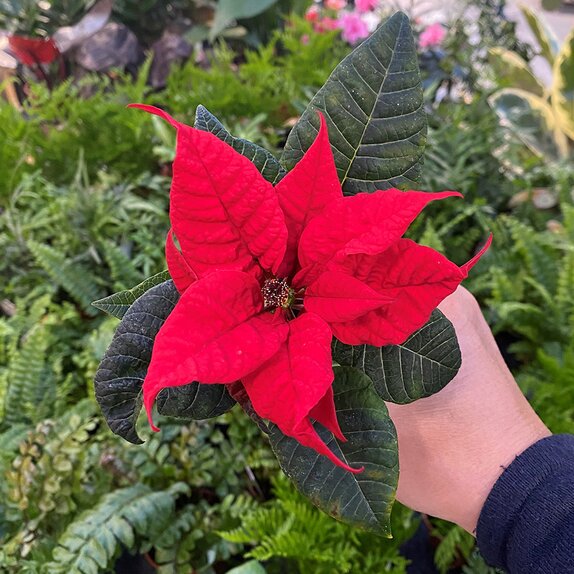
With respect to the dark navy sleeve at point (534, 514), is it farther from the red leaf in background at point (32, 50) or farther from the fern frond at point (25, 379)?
the red leaf in background at point (32, 50)

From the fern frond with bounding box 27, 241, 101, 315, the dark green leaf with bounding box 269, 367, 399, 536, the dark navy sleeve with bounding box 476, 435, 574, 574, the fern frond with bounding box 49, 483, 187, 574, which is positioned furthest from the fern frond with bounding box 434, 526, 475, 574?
the fern frond with bounding box 27, 241, 101, 315

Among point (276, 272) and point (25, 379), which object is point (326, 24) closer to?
point (25, 379)

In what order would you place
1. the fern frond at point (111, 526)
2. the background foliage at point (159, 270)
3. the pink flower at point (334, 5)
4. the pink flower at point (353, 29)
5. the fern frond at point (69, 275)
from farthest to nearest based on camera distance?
the pink flower at point (334, 5) < the pink flower at point (353, 29) < the fern frond at point (69, 275) < the background foliage at point (159, 270) < the fern frond at point (111, 526)

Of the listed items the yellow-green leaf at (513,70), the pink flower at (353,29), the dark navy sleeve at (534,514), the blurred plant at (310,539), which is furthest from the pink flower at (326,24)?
the dark navy sleeve at (534,514)

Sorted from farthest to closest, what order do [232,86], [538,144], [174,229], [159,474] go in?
1. [538,144]
2. [232,86]
3. [159,474]
4. [174,229]

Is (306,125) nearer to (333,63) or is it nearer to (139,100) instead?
(139,100)

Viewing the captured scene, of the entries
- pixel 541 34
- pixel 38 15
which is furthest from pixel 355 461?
pixel 38 15

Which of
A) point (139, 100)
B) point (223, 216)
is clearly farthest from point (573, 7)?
point (223, 216)

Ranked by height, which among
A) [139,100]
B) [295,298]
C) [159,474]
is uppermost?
[139,100]
